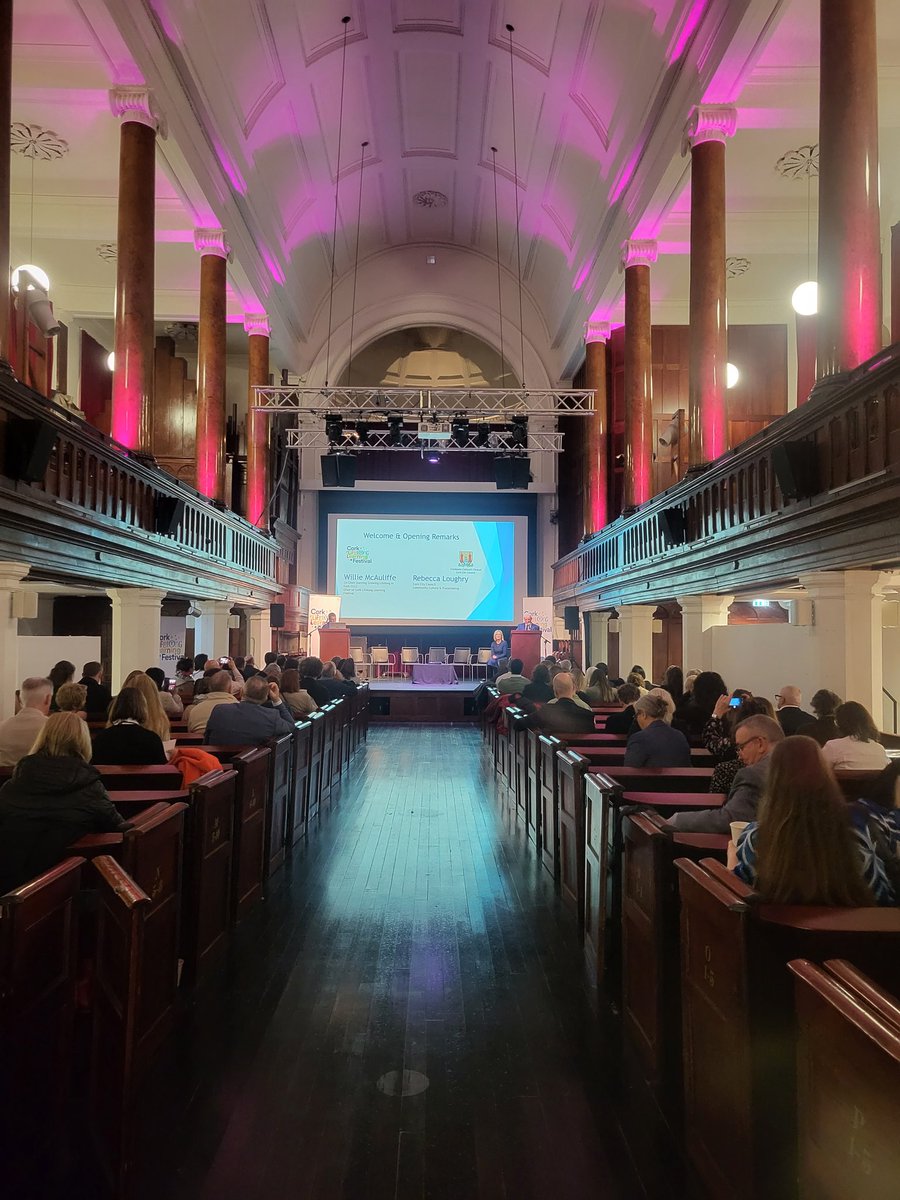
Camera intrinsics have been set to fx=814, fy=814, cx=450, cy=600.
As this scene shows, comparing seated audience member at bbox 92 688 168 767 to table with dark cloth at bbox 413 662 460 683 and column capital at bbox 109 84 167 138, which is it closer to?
column capital at bbox 109 84 167 138

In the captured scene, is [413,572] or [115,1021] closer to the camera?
[115,1021]

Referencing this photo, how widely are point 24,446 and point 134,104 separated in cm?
488

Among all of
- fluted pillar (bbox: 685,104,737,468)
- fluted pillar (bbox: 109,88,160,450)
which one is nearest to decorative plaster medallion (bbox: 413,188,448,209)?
fluted pillar (bbox: 109,88,160,450)

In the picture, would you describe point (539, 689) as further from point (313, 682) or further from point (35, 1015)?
point (35, 1015)

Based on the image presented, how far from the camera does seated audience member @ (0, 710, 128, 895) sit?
262 centimetres

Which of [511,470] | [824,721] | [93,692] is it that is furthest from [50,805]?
[511,470]

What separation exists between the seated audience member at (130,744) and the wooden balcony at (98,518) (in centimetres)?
212

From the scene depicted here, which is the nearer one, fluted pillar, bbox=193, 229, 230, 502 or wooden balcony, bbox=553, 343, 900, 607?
wooden balcony, bbox=553, 343, 900, 607

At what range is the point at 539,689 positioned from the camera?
8344 mm

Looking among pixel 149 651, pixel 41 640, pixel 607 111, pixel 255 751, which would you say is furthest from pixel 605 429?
pixel 255 751

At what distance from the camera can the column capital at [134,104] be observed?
8.15 m

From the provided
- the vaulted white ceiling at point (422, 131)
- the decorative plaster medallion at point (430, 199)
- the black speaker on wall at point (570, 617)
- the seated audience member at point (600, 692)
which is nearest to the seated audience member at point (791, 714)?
the seated audience member at point (600, 692)

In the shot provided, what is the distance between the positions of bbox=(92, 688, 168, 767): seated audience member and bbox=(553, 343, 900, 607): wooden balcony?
14.0 feet

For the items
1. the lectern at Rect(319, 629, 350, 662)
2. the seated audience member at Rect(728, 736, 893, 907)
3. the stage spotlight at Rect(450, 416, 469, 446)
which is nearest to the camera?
the seated audience member at Rect(728, 736, 893, 907)
